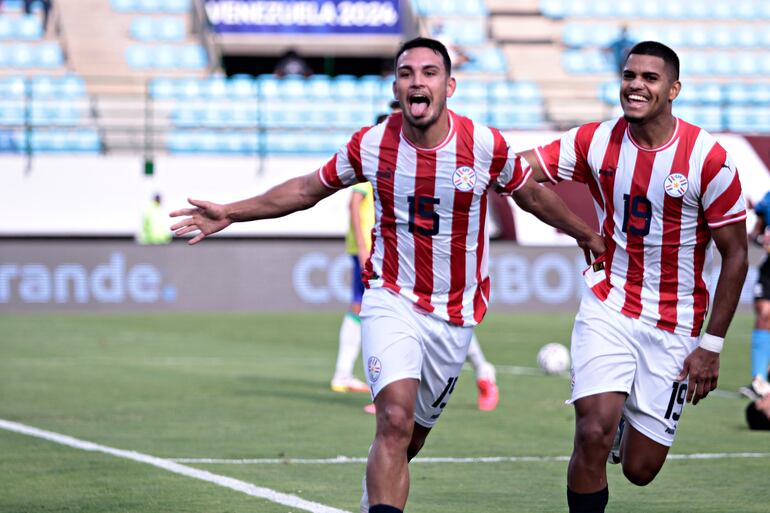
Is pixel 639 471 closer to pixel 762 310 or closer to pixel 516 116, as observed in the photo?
pixel 762 310

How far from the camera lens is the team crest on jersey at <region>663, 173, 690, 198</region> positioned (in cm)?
579

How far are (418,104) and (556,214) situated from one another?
0.82 meters

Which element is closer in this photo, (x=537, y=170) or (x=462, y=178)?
(x=462, y=178)

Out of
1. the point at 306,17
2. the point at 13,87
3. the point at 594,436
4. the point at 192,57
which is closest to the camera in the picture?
the point at 594,436

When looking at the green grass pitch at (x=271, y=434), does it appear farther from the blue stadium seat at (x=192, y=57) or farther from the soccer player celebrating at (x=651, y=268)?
the blue stadium seat at (x=192, y=57)

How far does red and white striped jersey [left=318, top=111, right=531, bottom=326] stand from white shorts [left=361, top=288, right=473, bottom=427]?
0.18ft

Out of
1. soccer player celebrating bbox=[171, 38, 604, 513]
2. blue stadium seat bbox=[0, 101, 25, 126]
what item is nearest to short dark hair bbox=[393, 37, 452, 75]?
soccer player celebrating bbox=[171, 38, 604, 513]

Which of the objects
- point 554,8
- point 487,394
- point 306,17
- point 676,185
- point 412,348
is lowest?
point 487,394

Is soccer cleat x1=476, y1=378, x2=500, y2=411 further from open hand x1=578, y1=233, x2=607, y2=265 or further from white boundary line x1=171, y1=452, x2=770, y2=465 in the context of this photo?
open hand x1=578, y1=233, x2=607, y2=265

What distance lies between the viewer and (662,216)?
586 cm

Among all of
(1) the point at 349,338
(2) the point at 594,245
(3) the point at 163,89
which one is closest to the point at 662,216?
(2) the point at 594,245

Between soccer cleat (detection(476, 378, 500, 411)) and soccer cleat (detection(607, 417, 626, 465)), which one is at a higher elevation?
soccer cleat (detection(607, 417, 626, 465))

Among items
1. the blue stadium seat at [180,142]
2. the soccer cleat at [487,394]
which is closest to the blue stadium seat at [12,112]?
the blue stadium seat at [180,142]

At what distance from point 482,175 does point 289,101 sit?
2305cm
